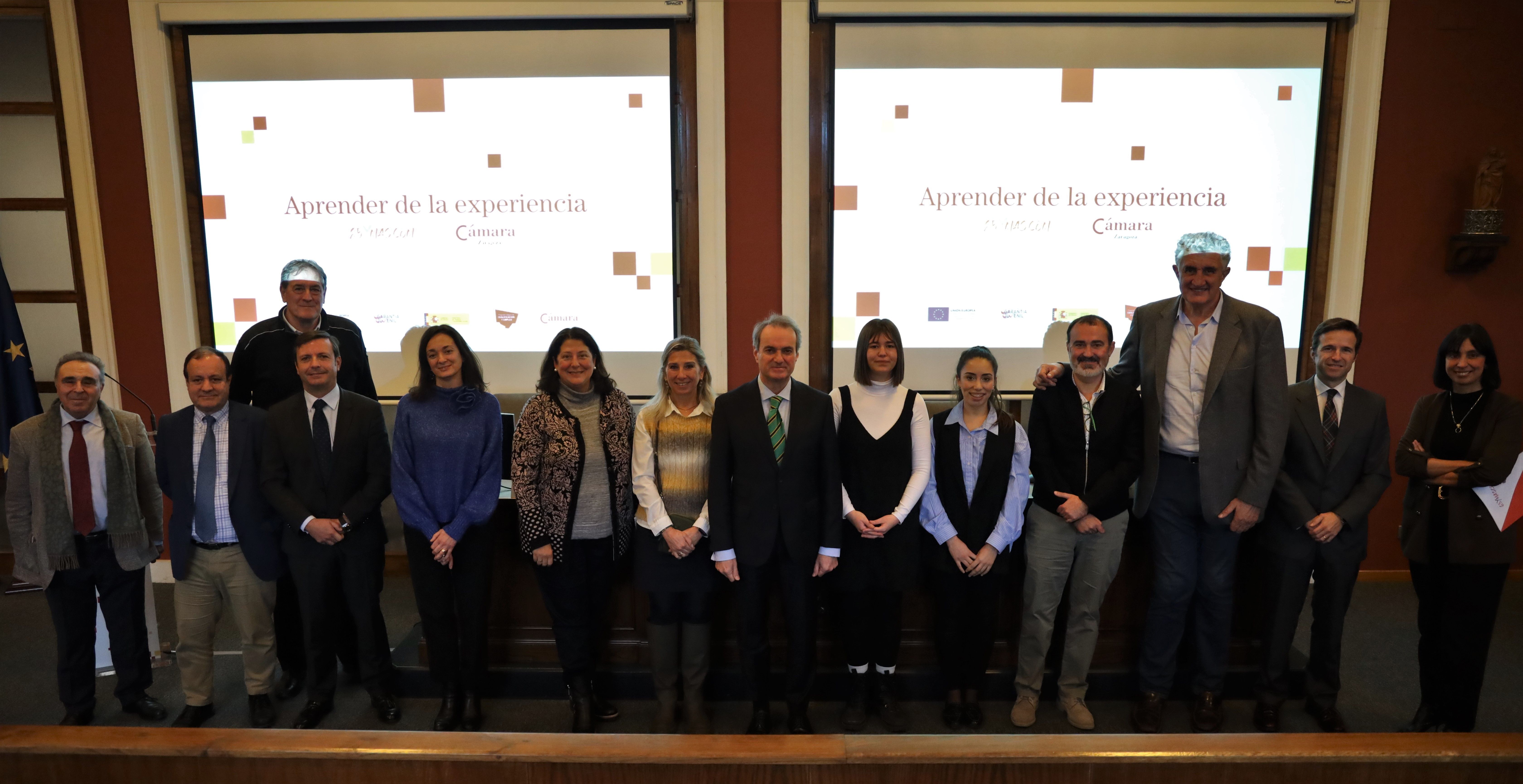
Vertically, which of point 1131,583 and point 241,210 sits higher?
point 241,210

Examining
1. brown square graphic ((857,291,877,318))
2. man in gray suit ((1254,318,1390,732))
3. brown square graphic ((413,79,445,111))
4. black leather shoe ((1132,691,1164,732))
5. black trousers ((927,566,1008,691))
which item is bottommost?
black leather shoe ((1132,691,1164,732))

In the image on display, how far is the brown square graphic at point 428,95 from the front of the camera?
154 inches

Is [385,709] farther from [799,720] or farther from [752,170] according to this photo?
[752,170]

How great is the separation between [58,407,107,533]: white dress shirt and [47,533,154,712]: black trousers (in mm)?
104

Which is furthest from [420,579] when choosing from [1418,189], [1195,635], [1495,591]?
[1418,189]

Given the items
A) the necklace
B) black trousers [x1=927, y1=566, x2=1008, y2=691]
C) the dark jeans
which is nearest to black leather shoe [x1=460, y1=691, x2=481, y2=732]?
black trousers [x1=927, y1=566, x2=1008, y2=691]

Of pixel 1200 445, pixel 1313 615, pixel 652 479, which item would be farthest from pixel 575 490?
pixel 1313 615

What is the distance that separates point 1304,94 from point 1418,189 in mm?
799

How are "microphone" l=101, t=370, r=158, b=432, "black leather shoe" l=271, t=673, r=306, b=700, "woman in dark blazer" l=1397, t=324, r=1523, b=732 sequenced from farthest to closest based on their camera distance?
1. "microphone" l=101, t=370, r=158, b=432
2. "black leather shoe" l=271, t=673, r=306, b=700
3. "woman in dark blazer" l=1397, t=324, r=1523, b=732

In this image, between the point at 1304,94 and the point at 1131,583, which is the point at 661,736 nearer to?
the point at 1131,583

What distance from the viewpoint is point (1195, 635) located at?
2793 millimetres

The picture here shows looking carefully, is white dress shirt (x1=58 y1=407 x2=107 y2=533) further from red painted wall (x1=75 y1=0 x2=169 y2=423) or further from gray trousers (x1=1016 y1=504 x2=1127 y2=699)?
gray trousers (x1=1016 y1=504 x2=1127 y2=699)

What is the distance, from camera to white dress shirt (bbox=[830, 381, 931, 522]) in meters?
2.63

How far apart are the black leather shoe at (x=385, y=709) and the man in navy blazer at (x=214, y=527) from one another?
1.20 feet
